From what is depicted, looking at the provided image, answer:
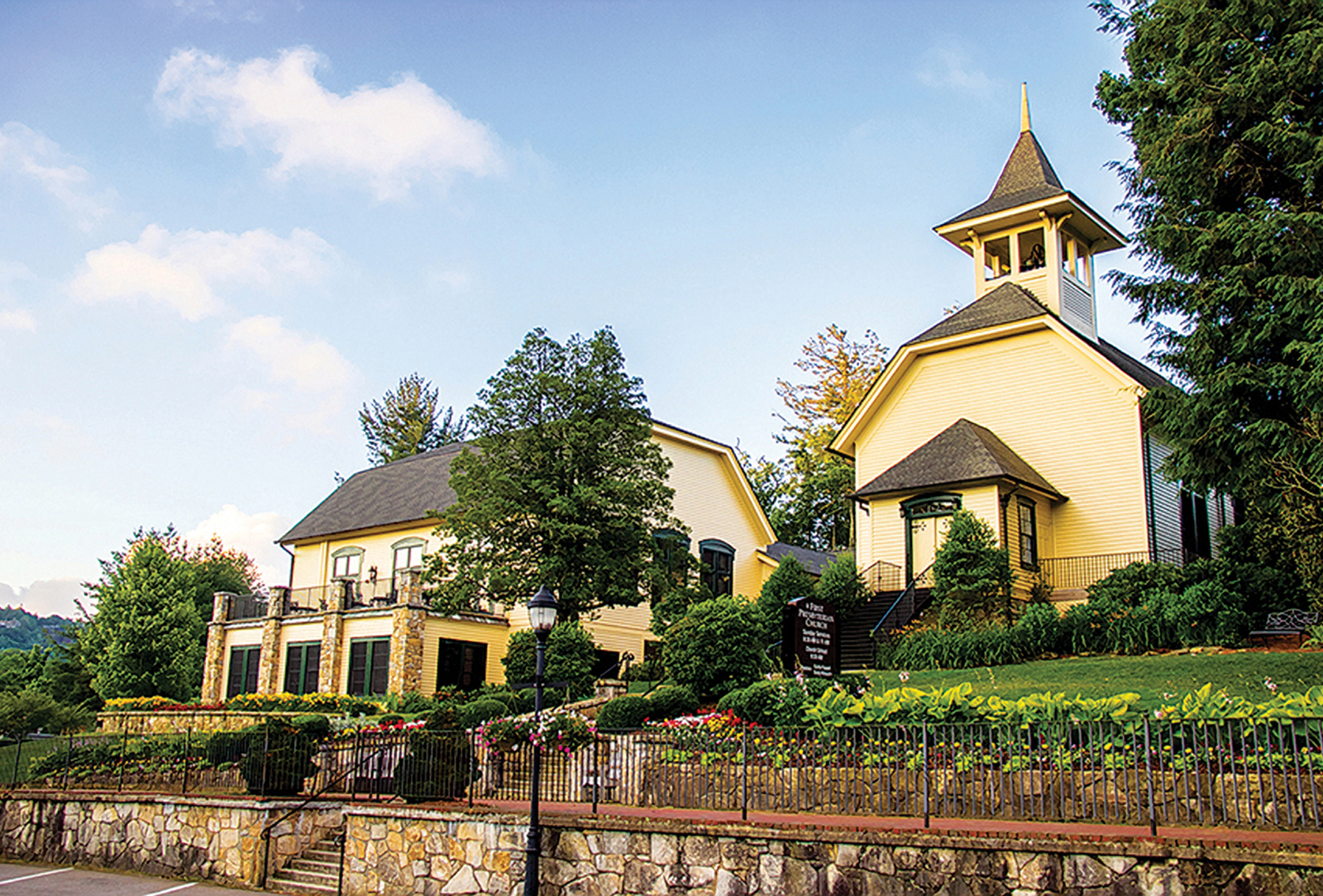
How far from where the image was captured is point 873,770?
40.3ft

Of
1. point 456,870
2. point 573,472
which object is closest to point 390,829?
point 456,870

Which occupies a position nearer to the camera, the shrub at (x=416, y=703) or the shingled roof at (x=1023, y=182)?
the shrub at (x=416, y=703)

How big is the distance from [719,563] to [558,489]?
11093 millimetres

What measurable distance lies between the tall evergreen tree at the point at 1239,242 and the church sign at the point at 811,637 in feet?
21.8

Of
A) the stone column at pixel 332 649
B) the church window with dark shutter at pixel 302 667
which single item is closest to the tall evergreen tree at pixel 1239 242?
the stone column at pixel 332 649

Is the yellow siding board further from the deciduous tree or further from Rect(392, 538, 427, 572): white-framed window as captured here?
the deciduous tree

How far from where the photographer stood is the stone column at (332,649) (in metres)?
31.4

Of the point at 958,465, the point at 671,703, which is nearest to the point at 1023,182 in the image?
the point at 958,465

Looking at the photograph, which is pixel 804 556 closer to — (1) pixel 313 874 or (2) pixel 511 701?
(2) pixel 511 701

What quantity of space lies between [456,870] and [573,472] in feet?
47.4

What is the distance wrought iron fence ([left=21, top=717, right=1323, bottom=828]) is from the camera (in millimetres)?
10398

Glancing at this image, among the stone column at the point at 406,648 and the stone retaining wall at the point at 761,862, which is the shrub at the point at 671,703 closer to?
the stone retaining wall at the point at 761,862

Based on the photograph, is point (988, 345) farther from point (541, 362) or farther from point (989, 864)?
point (989, 864)

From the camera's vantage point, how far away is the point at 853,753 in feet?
39.8
